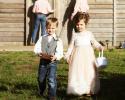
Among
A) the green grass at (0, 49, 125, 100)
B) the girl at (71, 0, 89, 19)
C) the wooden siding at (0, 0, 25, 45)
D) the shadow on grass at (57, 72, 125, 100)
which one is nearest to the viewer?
the shadow on grass at (57, 72, 125, 100)

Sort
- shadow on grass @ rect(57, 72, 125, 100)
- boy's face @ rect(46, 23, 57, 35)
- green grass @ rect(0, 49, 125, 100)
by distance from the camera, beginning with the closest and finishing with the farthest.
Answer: boy's face @ rect(46, 23, 57, 35) → shadow on grass @ rect(57, 72, 125, 100) → green grass @ rect(0, 49, 125, 100)

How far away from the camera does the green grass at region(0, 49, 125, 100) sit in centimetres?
943

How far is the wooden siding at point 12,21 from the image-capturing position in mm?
18672

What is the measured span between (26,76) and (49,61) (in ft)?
7.99

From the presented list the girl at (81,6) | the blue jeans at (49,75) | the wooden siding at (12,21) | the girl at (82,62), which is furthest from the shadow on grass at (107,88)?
the wooden siding at (12,21)

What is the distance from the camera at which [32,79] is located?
35.9 ft

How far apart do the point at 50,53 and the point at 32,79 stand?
2.05m

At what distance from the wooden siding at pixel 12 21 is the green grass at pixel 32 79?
3559mm

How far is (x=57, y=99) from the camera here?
9078 mm

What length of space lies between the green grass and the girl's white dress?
0.16 m

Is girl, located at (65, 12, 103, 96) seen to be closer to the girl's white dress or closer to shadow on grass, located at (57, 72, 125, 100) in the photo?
the girl's white dress

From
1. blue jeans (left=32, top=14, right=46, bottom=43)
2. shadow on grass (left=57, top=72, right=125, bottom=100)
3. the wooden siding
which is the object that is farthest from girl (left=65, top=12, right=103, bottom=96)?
the wooden siding

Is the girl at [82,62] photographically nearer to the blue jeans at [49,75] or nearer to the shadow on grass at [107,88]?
the shadow on grass at [107,88]

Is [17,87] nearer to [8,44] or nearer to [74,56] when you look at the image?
[74,56]
